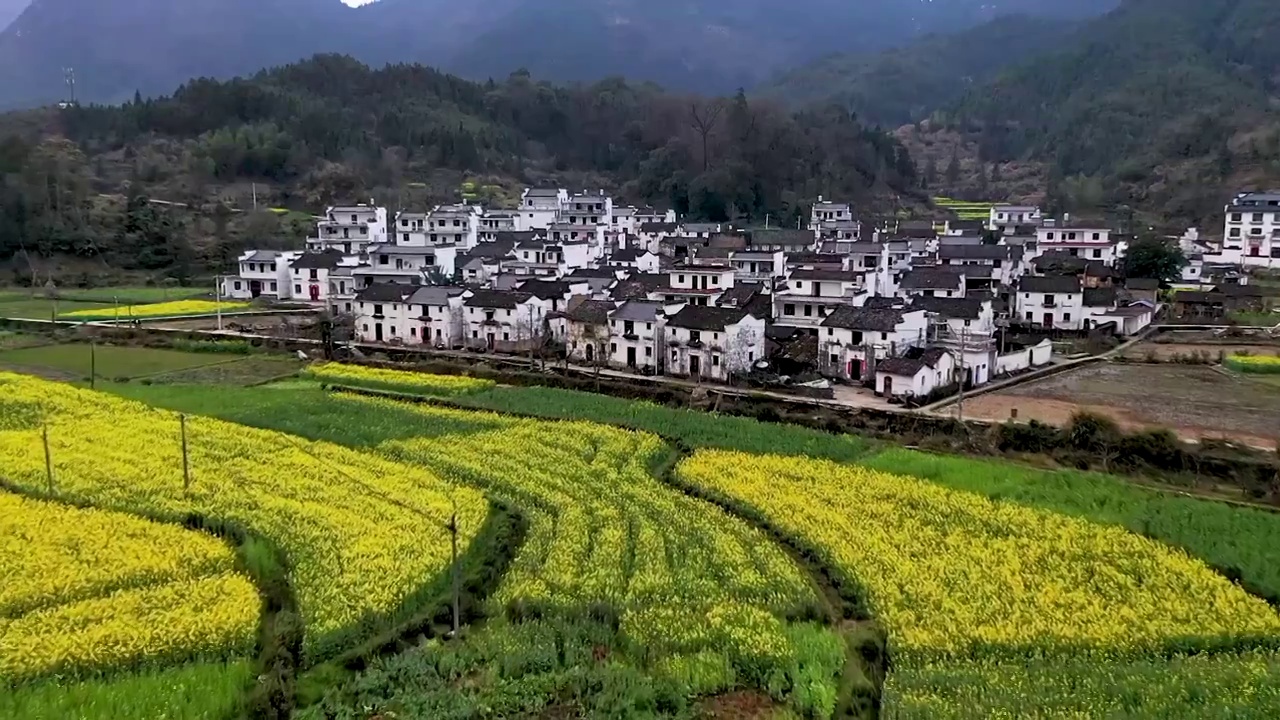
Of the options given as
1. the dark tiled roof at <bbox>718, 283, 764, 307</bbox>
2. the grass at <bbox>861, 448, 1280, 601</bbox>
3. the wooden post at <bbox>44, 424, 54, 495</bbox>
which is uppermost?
the dark tiled roof at <bbox>718, 283, 764, 307</bbox>

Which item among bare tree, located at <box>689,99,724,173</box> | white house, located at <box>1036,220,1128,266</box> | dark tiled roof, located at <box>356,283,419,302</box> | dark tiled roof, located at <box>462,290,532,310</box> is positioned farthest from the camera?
bare tree, located at <box>689,99,724,173</box>

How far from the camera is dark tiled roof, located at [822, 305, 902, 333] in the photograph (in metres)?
35.5

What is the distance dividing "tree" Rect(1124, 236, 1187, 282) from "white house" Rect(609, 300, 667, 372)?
31.3 m

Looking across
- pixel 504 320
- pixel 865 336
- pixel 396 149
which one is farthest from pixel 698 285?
pixel 396 149

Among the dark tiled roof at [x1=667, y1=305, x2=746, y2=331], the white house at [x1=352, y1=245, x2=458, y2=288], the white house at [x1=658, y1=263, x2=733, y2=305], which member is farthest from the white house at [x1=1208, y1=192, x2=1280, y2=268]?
the white house at [x1=352, y1=245, x2=458, y2=288]

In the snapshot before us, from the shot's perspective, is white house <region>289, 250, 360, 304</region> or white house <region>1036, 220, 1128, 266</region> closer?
white house <region>289, 250, 360, 304</region>

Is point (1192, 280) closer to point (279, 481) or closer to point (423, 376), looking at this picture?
point (423, 376)

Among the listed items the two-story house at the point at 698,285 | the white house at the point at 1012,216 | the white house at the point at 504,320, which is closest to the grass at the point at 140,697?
the white house at the point at 504,320

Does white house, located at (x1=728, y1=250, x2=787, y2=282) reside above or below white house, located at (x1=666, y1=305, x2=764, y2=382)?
above

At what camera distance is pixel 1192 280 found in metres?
59.6

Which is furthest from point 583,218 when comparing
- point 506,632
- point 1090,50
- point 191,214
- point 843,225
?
point 1090,50

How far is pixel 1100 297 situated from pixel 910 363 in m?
18.9

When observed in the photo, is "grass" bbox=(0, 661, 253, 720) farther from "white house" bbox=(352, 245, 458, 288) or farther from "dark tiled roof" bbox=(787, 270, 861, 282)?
"white house" bbox=(352, 245, 458, 288)

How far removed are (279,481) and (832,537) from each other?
12.9 meters
